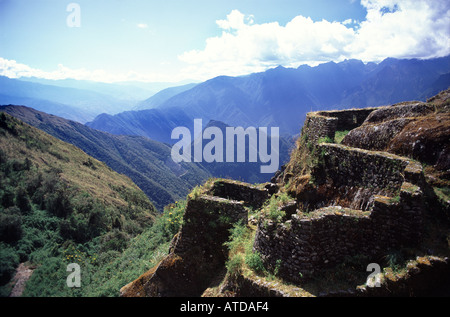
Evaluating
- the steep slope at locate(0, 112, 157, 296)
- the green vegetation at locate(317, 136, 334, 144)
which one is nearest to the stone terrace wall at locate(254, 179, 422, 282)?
the green vegetation at locate(317, 136, 334, 144)

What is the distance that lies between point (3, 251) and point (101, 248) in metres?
10.8

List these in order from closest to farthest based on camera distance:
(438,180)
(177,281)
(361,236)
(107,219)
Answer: (361,236) < (438,180) < (177,281) < (107,219)

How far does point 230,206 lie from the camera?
9281 millimetres

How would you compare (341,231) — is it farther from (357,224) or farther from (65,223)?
(65,223)

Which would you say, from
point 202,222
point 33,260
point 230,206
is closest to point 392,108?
point 230,206

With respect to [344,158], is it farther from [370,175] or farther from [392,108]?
[392,108]

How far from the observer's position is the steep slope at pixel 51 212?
2852 centimetres

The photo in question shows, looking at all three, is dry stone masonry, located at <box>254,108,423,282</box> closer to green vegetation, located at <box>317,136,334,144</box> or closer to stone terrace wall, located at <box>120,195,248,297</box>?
stone terrace wall, located at <box>120,195,248,297</box>

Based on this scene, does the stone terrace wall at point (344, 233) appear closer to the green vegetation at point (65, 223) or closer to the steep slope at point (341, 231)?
the steep slope at point (341, 231)

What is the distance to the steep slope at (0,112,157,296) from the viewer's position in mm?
28516

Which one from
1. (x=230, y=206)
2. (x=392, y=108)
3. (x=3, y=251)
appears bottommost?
(x=3, y=251)

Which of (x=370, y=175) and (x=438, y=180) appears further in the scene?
(x=370, y=175)

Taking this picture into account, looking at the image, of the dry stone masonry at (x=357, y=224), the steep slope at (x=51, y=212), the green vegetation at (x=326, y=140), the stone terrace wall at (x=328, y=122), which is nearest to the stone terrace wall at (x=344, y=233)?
the dry stone masonry at (x=357, y=224)

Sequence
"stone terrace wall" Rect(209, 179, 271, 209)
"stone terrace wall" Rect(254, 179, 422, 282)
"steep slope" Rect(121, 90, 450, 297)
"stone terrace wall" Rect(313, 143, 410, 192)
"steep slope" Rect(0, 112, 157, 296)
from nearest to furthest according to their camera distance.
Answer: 1. "steep slope" Rect(121, 90, 450, 297)
2. "stone terrace wall" Rect(254, 179, 422, 282)
3. "stone terrace wall" Rect(313, 143, 410, 192)
4. "stone terrace wall" Rect(209, 179, 271, 209)
5. "steep slope" Rect(0, 112, 157, 296)
